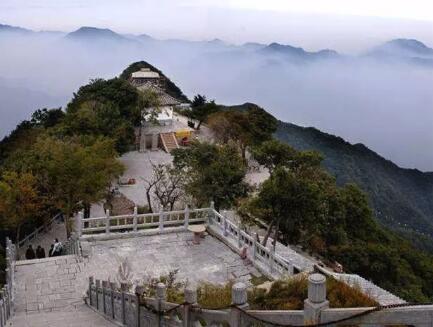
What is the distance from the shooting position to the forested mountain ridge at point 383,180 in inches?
2368

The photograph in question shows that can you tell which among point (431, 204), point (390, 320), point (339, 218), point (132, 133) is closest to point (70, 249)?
point (339, 218)

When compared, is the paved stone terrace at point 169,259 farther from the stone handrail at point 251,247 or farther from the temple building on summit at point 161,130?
the temple building on summit at point 161,130

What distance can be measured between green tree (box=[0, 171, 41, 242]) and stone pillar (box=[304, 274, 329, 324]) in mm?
20165

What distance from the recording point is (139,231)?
19812 mm

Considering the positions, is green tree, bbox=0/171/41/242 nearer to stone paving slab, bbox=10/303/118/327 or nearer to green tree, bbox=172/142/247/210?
green tree, bbox=172/142/247/210

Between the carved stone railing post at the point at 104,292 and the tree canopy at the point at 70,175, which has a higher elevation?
the tree canopy at the point at 70,175

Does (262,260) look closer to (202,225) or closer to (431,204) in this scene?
(202,225)

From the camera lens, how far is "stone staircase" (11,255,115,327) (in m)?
12.0

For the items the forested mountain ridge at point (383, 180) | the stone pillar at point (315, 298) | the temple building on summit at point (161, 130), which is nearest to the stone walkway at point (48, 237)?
the temple building on summit at point (161, 130)

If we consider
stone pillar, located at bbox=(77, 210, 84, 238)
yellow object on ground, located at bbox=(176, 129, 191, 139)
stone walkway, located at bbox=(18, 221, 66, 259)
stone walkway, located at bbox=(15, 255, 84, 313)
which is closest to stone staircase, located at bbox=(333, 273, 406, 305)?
stone walkway, located at bbox=(15, 255, 84, 313)

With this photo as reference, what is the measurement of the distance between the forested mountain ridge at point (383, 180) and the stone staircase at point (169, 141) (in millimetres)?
18591

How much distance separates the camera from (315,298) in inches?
195

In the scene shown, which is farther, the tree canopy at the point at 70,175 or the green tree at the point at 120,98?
the green tree at the point at 120,98

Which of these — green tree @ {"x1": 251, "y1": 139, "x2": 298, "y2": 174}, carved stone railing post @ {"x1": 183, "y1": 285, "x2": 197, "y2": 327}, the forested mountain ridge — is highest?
green tree @ {"x1": 251, "y1": 139, "x2": 298, "y2": 174}
